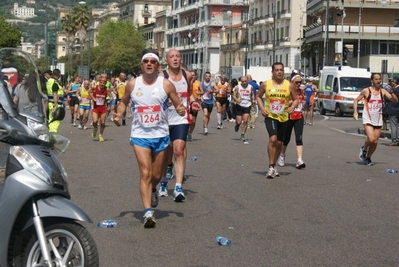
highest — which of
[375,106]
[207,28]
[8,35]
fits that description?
[207,28]

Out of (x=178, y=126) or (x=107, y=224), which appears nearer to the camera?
(x=107, y=224)

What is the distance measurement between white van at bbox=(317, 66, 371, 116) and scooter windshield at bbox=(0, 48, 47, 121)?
35.4 metres

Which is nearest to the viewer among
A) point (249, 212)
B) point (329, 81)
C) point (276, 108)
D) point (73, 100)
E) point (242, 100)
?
point (249, 212)

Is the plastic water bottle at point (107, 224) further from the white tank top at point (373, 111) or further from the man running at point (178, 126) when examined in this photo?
the white tank top at point (373, 111)

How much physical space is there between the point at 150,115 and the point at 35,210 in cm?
382

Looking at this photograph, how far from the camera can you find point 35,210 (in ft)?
18.8

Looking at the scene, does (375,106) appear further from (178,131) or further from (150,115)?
(150,115)

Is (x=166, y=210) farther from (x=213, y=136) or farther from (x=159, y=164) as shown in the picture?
(x=213, y=136)

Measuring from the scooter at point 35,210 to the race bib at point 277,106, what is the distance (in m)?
8.42

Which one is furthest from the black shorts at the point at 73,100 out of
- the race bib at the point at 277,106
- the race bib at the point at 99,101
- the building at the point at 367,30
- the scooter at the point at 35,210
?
the building at the point at 367,30

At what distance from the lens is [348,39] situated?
7381 cm

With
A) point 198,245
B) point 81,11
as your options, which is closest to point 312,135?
point 198,245

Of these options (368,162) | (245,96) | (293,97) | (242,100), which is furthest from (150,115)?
(245,96)

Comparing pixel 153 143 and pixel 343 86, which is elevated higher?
pixel 343 86
